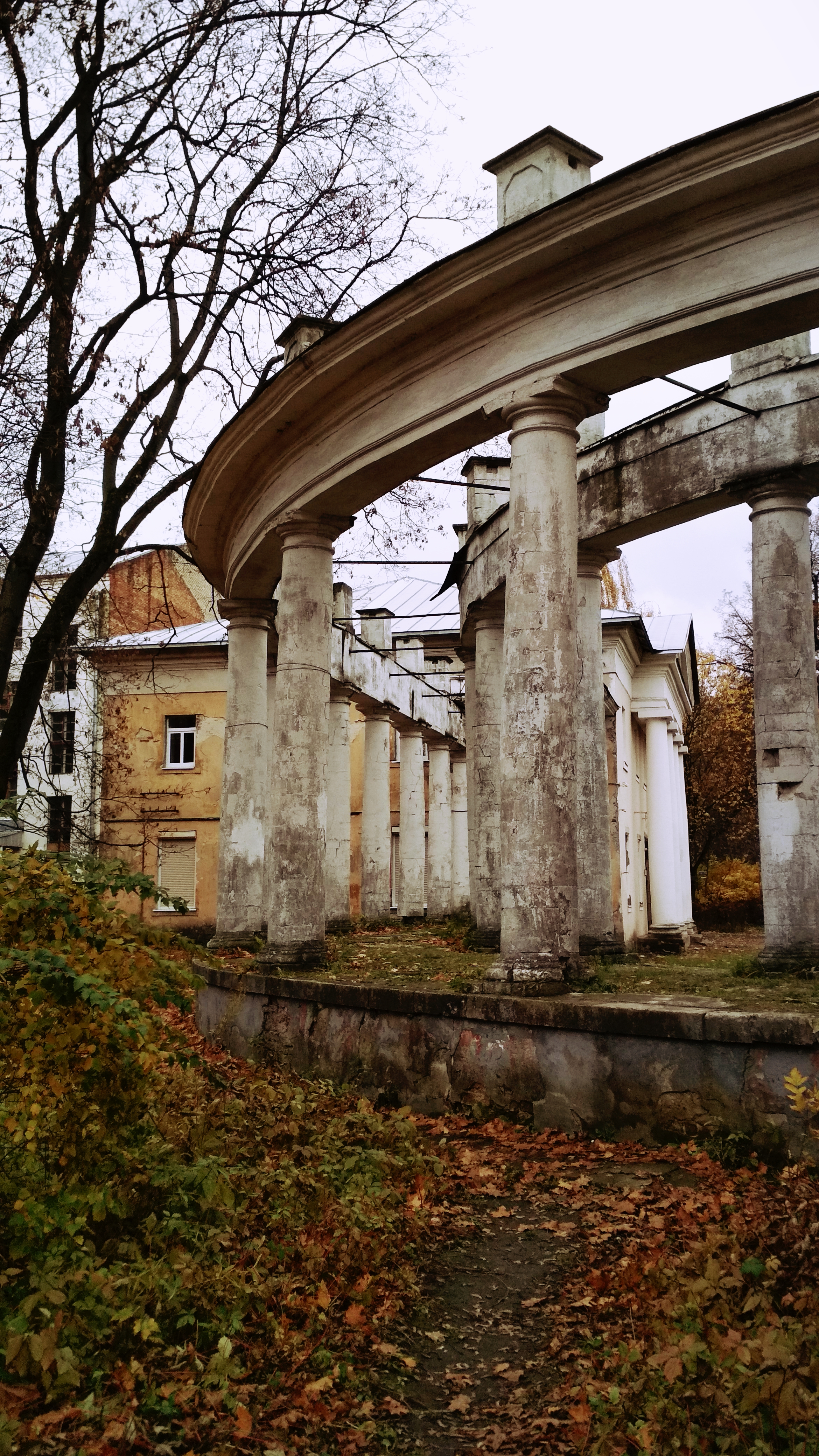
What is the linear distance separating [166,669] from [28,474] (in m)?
17.8

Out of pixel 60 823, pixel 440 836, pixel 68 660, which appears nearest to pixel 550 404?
pixel 68 660

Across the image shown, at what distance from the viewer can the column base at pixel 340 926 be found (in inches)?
750

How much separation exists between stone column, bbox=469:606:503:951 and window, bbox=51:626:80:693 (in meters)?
5.77

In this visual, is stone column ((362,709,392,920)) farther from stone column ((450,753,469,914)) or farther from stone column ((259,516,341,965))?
stone column ((259,516,341,965))

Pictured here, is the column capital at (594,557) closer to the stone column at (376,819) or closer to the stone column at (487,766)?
the stone column at (487,766)

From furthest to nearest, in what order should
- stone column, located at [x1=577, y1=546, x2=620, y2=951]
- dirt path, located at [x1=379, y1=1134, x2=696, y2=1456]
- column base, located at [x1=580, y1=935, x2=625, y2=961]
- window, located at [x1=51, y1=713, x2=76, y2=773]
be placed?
window, located at [x1=51, y1=713, x2=76, y2=773]
stone column, located at [x1=577, y1=546, x2=620, y2=951]
column base, located at [x1=580, y1=935, x2=625, y2=961]
dirt path, located at [x1=379, y1=1134, x2=696, y2=1456]

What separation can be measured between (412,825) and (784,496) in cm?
→ 1951

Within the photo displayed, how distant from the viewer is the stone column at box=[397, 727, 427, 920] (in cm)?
2905

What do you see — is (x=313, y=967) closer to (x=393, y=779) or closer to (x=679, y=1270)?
(x=679, y=1270)

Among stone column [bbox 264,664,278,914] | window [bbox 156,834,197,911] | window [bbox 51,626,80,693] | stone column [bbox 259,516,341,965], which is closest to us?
stone column [bbox 259,516,341,965]

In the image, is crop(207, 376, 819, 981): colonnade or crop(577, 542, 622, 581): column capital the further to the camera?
crop(577, 542, 622, 581): column capital

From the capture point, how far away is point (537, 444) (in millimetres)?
8664

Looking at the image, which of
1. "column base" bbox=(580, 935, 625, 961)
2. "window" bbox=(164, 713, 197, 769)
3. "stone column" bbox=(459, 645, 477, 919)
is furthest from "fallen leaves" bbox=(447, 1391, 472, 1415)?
"window" bbox=(164, 713, 197, 769)

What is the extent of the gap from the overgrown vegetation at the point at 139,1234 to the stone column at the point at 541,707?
8.68 ft
